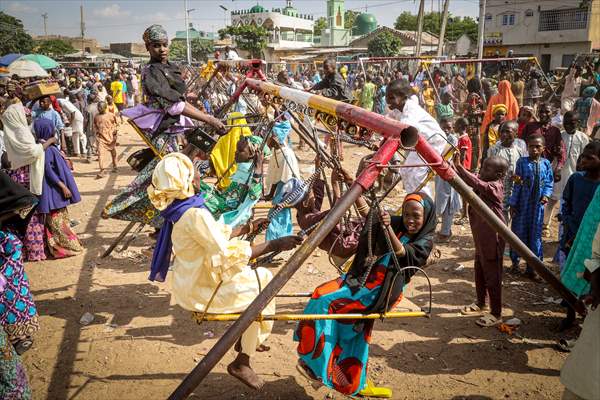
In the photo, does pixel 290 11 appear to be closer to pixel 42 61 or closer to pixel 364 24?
pixel 364 24

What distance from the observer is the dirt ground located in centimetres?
361

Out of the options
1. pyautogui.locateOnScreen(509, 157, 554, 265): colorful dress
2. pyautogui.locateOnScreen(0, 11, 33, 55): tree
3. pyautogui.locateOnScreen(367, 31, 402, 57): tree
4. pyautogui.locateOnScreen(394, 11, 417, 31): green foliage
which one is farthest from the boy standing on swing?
pyautogui.locateOnScreen(394, 11, 417, 31): green foliage

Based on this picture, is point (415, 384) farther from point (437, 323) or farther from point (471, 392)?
point (437, 323)

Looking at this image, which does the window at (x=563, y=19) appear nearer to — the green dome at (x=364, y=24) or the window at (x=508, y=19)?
the window at (x=508, y=19)

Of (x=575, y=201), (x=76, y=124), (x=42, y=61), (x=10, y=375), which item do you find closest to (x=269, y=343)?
(x=10, y=375)

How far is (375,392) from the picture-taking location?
344 cm

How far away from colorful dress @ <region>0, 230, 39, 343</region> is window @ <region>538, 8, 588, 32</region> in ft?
135

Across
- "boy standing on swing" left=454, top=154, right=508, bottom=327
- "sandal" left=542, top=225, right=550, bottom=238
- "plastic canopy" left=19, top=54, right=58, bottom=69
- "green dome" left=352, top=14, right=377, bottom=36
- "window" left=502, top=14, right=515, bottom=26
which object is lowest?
"sandal" left=542, top=225, right=550, bottom=238

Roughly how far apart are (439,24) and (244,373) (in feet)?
182

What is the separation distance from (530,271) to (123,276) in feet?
17.5

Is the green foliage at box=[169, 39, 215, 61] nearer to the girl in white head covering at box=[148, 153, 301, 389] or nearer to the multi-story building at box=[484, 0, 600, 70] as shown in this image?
the multi-story building at box=[484, 0, 600, 70]

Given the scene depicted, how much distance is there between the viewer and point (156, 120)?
4.65 metres

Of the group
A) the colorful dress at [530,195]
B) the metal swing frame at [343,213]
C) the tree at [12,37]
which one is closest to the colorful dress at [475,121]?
the colorful dress at [530,195]

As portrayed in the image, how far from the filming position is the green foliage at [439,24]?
52.4 m
